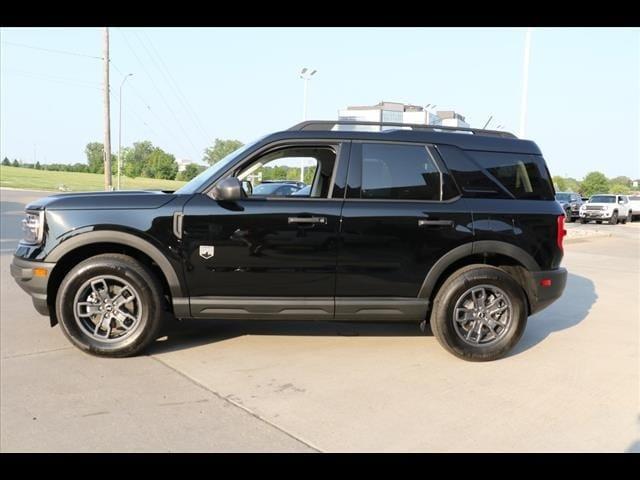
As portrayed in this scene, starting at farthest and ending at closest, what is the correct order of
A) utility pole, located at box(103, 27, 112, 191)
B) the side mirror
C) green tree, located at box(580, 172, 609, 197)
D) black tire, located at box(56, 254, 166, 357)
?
green tree, located at box(580, 172, 609, 197), utility pole, located at box(103, 27, 112, 191), black tire, located at box(56, 254, 166, 357), the side mirror

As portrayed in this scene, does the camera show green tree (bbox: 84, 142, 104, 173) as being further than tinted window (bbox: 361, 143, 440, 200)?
Yes

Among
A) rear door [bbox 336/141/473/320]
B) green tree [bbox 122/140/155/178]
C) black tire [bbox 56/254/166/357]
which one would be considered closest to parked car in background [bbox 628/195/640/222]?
rear door [bbox 336/141/473/320]

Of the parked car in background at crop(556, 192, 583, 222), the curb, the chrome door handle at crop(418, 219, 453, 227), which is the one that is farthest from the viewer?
the parked car in background at crop(556, 192, 583, 222)

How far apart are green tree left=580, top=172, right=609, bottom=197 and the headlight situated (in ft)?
323

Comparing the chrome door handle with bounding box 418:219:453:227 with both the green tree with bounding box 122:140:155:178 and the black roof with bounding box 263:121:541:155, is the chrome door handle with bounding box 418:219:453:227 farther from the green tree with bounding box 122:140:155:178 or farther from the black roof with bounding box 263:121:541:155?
the green tree with bounding box 122:140:155:178

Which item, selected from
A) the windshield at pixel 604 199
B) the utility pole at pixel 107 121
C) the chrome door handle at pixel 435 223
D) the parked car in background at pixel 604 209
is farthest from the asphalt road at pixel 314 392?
the windshield at pixel 604 199

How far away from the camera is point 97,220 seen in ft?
12.8

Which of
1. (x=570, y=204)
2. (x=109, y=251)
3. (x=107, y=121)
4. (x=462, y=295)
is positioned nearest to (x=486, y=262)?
(x=462, y=295)

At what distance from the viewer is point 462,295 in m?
4.13

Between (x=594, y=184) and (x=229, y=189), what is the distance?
10266 centimetres

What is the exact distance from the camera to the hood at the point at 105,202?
3.94 m

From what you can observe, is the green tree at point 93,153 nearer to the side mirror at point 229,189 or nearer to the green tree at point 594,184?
the green tree at point 594,184

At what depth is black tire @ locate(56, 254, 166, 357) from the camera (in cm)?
391
